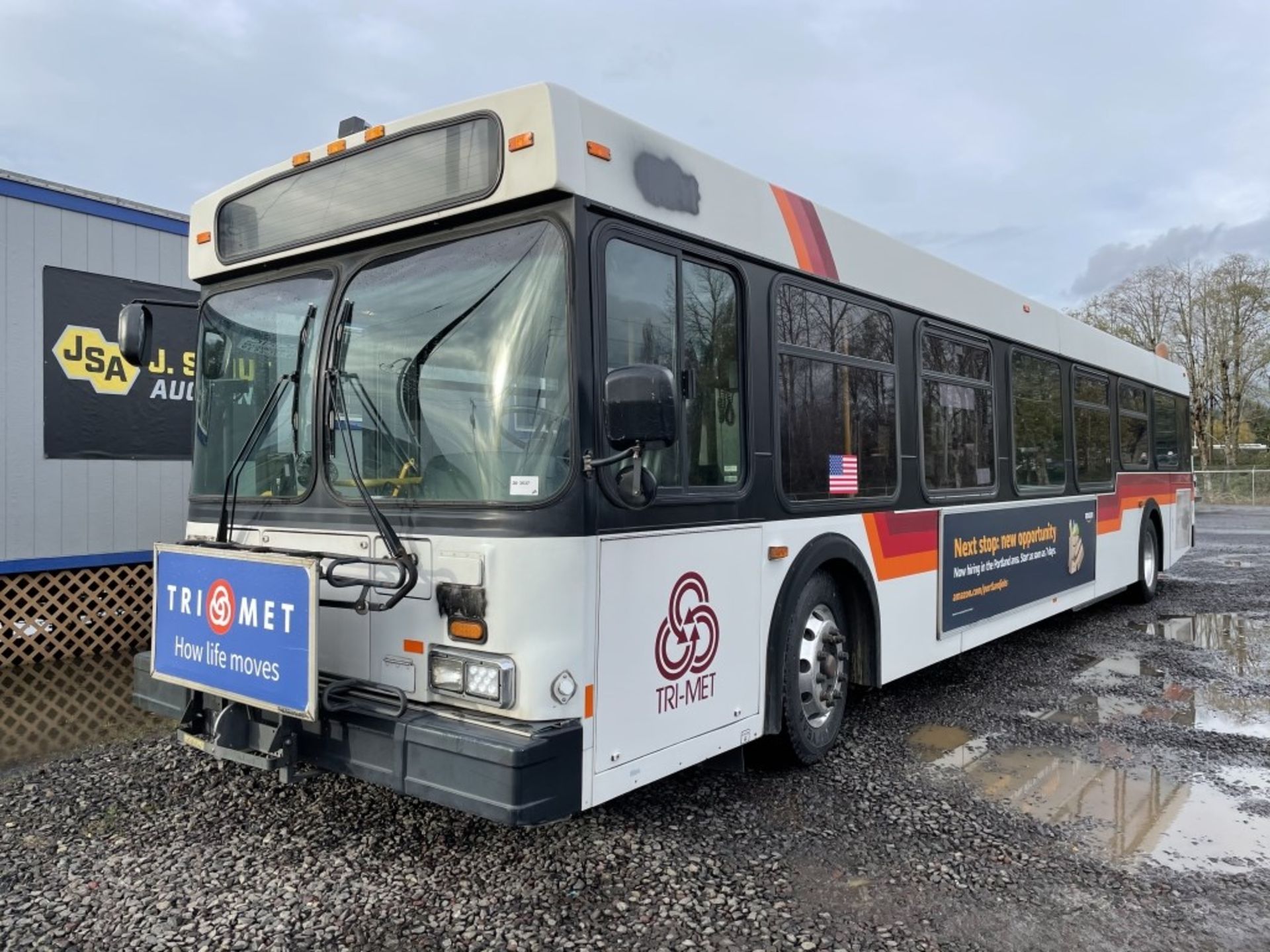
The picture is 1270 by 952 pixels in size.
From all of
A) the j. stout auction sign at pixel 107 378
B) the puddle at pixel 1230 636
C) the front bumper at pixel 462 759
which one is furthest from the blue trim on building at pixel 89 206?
the puddle at pixel 1230 636

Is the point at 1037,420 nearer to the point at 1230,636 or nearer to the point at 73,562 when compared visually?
the point at 1230,636

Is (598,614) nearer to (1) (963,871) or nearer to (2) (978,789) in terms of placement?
(1) (963,871)

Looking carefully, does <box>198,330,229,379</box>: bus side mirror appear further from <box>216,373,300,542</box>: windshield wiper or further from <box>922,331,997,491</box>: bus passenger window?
<box>922,331,997,491</box>: bus passenger window

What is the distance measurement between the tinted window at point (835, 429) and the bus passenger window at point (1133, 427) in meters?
5.02

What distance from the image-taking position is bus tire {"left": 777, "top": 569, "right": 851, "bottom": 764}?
13.7ft

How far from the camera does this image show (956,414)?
5754 mm

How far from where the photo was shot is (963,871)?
11.3 ft

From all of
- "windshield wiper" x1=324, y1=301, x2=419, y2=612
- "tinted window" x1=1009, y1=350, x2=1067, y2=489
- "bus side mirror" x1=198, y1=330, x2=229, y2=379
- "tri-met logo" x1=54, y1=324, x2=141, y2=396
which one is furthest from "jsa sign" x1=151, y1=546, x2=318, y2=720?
"tinted window" x1=1009, y1=350, x2=1067, y2=489

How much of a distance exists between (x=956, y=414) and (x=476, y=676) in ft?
12.9

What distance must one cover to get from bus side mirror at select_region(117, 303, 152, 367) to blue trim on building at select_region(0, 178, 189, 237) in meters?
3.72

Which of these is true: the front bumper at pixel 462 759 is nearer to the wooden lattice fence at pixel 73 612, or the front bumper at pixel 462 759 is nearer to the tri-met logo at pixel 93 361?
the wooden lattice fence at pixel 73 612

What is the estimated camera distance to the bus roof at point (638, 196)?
303 centimetres

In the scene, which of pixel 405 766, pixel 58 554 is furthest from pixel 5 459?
pixel 405 766

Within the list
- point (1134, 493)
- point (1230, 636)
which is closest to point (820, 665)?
point (1230, 636)
